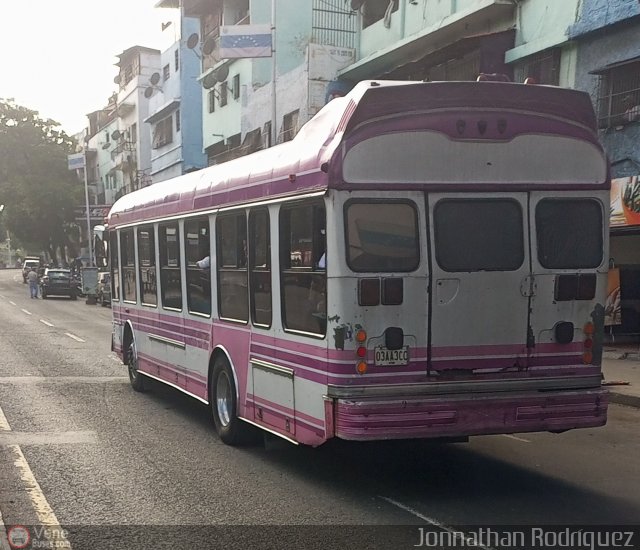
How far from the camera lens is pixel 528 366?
20.9 ft

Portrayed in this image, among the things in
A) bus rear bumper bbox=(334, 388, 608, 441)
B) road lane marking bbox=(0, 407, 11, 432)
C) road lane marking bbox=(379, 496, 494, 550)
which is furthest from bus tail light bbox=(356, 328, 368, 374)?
road lane marking bbox=(0, 407, 11, 432)

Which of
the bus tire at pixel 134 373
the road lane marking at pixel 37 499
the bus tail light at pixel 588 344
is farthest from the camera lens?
the bus tire at pixel 134 373

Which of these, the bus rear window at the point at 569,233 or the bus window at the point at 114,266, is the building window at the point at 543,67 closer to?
the bus window at the point at 114,266

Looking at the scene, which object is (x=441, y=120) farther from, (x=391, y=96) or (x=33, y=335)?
(x=33, y=335)

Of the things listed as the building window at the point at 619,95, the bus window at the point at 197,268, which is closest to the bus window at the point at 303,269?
the bus window at the point at 197,268

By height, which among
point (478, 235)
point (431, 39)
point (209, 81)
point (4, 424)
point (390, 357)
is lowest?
point (4, 424)

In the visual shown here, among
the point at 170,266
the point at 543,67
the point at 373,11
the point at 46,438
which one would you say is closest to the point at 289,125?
the point at 373,11

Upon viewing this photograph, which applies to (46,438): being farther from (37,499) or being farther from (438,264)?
(438,264)

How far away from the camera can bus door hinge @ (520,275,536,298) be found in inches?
251

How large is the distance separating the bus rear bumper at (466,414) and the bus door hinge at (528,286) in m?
0.78

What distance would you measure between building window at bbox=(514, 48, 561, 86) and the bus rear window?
989 centimetres

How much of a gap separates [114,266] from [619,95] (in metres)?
9.39

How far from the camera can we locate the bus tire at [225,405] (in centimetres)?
794

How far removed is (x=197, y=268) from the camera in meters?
8.84
